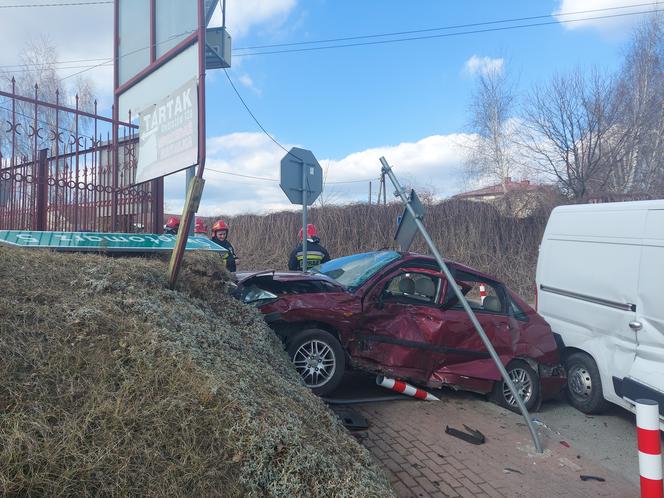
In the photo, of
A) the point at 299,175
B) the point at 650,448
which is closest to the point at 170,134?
the point at 299,175

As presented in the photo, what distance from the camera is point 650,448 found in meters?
2.95

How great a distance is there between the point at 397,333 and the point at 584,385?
2.59 m

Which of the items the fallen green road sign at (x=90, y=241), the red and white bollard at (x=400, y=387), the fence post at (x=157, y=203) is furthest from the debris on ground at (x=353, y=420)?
the fence post at (x=157, y=203)

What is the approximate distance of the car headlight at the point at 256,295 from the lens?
561 cm

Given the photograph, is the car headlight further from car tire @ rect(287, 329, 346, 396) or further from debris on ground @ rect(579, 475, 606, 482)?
debris on ground @ rect(579, 475, 606, 482)

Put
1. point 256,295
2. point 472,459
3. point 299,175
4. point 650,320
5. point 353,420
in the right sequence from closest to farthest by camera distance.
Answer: point 472,459
point 353,420
point 650,320
point 256,295
point 299,175

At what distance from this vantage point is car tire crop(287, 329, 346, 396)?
5410 mm

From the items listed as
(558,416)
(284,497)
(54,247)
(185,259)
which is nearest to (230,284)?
(185,259)

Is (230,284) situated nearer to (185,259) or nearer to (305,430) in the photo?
(185,259)

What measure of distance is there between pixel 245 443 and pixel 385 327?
3.27 metres

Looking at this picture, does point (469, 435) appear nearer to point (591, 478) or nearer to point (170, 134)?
point (591, 478)

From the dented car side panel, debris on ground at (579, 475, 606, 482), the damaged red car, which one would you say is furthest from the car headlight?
debris on ground at (579, 475, 606, 482)

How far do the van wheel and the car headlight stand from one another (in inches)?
156

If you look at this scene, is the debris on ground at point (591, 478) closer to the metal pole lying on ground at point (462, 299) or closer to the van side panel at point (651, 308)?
the metal pole lying on ground at point (462, 299)
